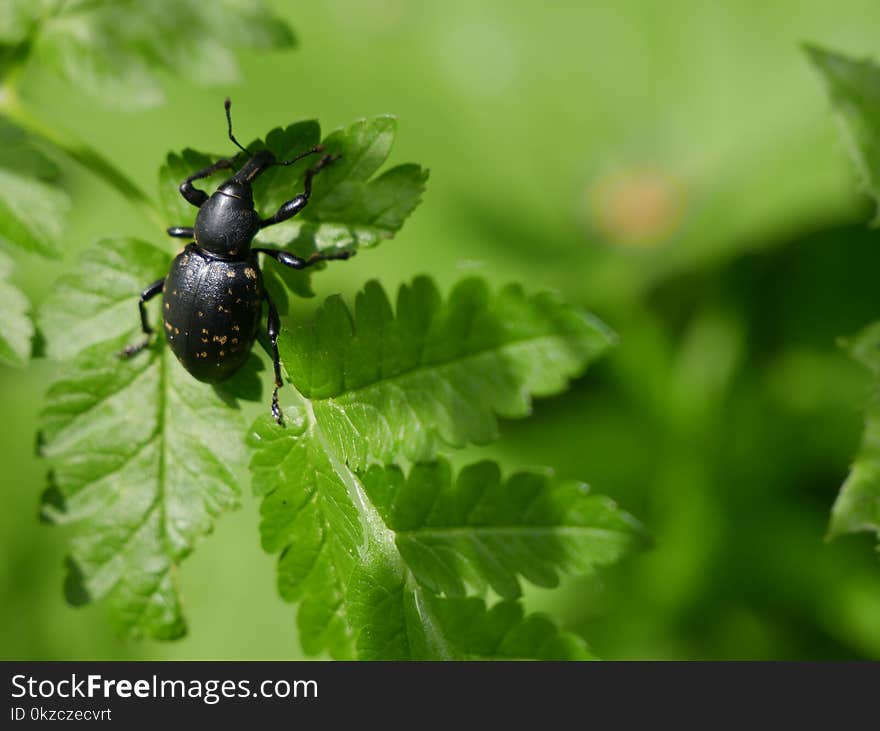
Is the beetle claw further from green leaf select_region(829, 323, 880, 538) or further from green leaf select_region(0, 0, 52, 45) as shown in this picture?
green leaf select_region(0, 0, 52, 45)

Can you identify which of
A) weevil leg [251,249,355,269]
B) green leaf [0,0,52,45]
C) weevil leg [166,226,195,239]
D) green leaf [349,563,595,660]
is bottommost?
green leaf [349,563,595,660]

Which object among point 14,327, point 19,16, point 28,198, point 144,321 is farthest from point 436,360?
point 19,16

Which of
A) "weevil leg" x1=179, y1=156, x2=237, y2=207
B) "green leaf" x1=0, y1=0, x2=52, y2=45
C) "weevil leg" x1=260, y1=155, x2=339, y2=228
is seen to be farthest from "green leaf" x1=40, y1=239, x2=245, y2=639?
"green leaf" x1=0, y1=0, x2=52, y2=45

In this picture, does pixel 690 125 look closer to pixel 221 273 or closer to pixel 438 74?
pixel 438 74

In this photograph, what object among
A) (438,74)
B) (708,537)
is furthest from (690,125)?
(708,537)

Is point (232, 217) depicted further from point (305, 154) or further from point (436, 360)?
point (436, 360)
